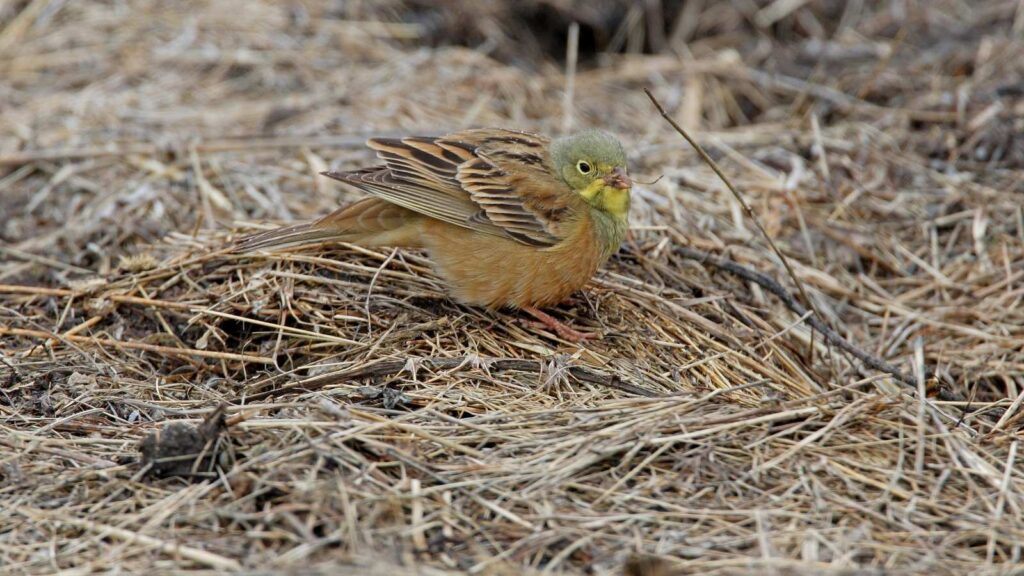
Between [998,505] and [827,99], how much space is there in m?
5.10

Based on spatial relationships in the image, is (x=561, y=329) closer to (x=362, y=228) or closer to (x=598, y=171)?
(x=598, y=171)

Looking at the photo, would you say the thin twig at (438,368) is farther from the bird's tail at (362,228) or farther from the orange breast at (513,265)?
the bird's tail at (362,228)

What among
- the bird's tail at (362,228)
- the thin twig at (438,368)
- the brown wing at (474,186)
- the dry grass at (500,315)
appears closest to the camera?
the dry grass at (500,315)

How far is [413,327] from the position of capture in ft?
16.6

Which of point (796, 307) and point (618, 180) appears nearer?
point (618, 180)

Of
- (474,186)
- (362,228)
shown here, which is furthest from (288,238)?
(474,186)

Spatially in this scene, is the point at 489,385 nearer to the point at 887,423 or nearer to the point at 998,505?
the point at 887,423

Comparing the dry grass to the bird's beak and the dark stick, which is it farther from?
the bird's beak

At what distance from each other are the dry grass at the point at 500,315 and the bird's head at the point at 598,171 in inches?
20.5

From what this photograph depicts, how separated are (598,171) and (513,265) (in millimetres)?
608

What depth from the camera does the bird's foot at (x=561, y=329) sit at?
5.08 m

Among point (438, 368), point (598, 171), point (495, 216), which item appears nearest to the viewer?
point (438, 368)

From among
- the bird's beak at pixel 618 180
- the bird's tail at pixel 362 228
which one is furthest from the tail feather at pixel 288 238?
the bird's beak at pixel 618 180

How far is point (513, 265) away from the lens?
5078mm
